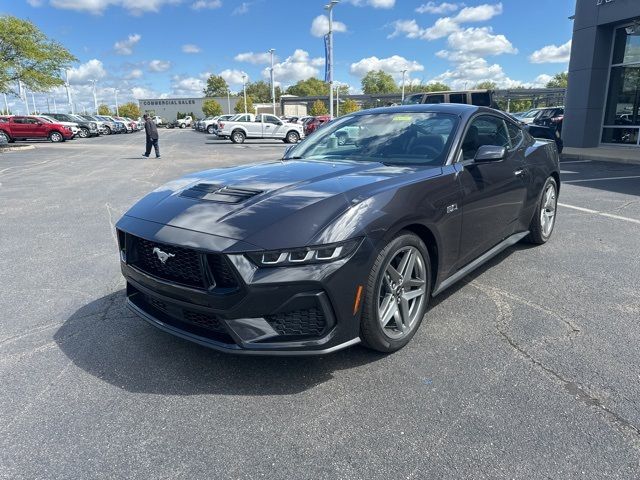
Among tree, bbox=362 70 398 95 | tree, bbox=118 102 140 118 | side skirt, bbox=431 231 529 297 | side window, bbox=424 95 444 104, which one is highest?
tree, bbox=362 70 398 95

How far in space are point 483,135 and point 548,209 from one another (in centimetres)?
193

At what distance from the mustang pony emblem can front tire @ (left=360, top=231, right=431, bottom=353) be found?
1144 millimetres

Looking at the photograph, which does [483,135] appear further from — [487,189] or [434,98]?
[434,98]

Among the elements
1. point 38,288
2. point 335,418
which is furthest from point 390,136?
point 38,288

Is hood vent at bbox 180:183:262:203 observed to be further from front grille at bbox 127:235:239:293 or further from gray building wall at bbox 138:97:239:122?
gray building wall at bbox 138:97:239:122

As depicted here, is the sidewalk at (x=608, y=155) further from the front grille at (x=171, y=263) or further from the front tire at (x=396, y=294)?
the front grille at (x=171, y=263)

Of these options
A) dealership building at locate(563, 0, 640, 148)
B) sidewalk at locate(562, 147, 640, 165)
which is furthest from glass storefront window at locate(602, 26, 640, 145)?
sidewalk at locate(562, 147, 640, 165)

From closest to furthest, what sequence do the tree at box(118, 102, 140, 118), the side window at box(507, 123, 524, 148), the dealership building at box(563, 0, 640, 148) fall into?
the side window at box(507, 123, 524, 148) < the dealership building at box(563, 0, 640, 148) < the tree at box(118, 102, 140, 118)

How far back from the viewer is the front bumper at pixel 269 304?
228cm

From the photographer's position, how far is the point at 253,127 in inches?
1126

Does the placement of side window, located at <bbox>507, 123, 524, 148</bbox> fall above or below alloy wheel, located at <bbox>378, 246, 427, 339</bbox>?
above

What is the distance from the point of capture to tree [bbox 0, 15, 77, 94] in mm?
26812

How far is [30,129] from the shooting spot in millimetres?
30375

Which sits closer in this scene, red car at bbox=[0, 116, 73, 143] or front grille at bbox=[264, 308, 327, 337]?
front grille at bbox=[264, 308, 327, 337]
